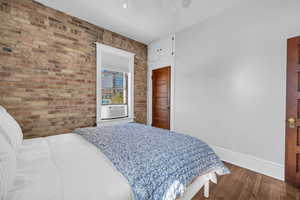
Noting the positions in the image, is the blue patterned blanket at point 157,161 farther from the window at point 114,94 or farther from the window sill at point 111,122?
the window at point 114,94

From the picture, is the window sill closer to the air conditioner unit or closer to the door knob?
the air conditioner unit

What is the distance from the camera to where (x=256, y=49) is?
2086 mm

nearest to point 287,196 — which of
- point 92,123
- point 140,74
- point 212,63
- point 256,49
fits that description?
point 256,49

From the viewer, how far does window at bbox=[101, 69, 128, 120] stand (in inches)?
132

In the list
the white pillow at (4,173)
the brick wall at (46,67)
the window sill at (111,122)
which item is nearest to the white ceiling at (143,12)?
the brick wall at (46,67)

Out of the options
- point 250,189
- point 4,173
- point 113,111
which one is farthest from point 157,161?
point 113,111

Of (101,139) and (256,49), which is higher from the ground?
(256,49)

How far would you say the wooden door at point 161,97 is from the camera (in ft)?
11.7

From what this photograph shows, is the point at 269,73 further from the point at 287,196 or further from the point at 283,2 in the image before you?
the point at 287,196

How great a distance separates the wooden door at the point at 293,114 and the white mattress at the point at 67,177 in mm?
1621

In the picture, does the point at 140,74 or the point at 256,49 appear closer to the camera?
the point at 256,49

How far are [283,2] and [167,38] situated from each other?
2230 millimetres

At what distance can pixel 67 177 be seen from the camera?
2.68 feet

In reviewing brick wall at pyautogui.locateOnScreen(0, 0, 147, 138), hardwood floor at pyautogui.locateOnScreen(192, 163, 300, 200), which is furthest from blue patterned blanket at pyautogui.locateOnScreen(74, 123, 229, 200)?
brick wall at pyautogui.locateOnScreen(0, 0, 147, 138)
